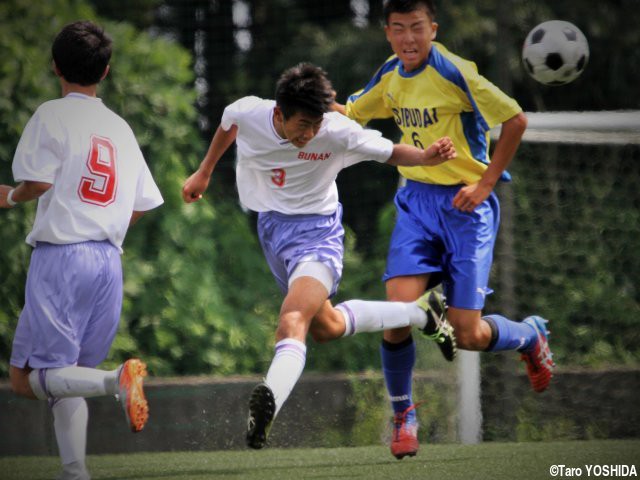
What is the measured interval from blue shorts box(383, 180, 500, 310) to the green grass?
745 mm

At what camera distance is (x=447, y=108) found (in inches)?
213

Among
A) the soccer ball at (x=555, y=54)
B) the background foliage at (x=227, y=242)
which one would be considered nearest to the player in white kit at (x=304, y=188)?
the soccer ball at (x=555, y=54)

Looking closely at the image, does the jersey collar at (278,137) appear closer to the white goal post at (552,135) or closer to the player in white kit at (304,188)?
the player in white kit at (304,188)

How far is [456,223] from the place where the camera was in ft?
18.1

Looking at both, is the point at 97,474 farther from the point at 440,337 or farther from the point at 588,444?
the point at 588,444

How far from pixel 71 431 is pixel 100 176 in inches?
37.4

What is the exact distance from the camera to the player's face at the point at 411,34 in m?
5.33

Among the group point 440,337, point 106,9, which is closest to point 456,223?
point 440,337

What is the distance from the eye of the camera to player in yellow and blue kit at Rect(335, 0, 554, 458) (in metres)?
5.32

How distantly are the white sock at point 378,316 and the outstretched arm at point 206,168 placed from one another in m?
0.78

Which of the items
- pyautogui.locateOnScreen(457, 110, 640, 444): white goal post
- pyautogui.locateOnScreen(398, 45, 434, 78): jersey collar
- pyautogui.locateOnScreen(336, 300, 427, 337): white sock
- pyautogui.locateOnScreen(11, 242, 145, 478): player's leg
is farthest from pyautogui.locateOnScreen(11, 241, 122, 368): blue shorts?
pyautogui.locateOnScreen(457, 110, 640, 444): white goal post

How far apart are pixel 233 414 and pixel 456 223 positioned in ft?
5.74

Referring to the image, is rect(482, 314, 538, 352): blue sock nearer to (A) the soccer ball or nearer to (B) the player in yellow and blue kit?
(B) the player in yellow and blue kit

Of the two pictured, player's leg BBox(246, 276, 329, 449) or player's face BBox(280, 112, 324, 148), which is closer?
player's leg BBox(246, 276, 329, 449)
